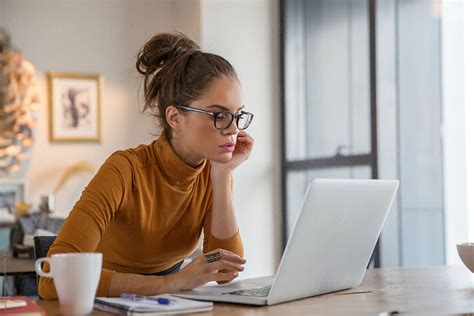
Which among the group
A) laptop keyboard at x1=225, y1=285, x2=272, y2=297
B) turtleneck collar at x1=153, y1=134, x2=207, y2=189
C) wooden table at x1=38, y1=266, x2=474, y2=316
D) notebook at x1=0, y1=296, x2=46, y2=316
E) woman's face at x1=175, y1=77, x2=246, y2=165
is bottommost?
wooden table at x1=38, y1=266, x2=474, y2=316

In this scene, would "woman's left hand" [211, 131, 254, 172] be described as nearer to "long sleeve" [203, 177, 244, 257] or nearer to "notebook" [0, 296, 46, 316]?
"long sleeve" [203, 177, 244, 257]

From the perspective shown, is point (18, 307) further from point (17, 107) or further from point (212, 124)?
point (17, 107)

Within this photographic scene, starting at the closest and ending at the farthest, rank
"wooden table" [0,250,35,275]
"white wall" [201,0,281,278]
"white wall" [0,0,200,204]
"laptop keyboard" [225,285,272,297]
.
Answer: "laptop keyboard" [225,285,272,297] → "wooden table" [0,250,35,275] → "white wall" [201,0,281,278] → "white wall" [0,0,200,204]

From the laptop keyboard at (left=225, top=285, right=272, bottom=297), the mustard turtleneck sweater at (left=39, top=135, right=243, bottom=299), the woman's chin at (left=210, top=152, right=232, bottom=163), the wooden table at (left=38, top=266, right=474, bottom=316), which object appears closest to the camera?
the wooden table at (left=38, top=266, right=474, bottom=316)

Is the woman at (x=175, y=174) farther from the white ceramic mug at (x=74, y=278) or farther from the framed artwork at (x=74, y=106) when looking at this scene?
the framed artwork at (x=74, y=106)

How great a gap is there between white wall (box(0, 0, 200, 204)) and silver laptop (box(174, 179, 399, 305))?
11.4 feet

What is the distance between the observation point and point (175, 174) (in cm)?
184

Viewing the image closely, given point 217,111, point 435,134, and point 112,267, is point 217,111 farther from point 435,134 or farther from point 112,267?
point 435,134

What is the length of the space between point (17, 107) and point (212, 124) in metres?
3.51

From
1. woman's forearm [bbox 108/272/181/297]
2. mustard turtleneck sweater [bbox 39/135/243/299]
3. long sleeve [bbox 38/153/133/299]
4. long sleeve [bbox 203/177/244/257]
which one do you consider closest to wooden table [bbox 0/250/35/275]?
mustard turtleneck sweater [bbox 39/135/243/299]

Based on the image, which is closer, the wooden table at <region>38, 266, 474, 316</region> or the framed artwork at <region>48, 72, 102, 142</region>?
the wooden table at <region>38, 266, 474, 316</region>

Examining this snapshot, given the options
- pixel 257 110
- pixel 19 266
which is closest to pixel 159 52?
pixel 19 266

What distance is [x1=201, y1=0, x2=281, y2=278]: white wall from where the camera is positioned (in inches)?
193

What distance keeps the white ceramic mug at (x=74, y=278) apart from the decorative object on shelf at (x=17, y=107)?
12.8ft
